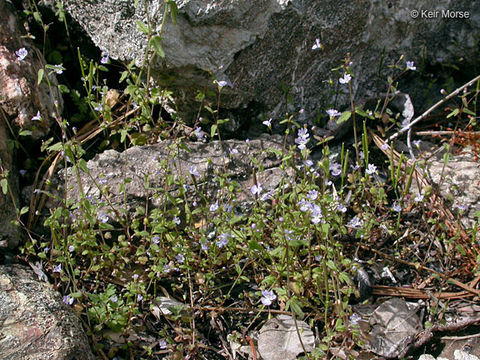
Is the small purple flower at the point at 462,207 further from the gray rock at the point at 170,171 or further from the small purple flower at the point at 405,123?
the gray rock at the point at 170,171

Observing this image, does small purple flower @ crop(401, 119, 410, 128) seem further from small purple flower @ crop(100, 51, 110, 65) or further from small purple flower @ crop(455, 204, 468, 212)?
small purple flower @ crop(100, 51, 110, 65)

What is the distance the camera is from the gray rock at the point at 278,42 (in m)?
3.22

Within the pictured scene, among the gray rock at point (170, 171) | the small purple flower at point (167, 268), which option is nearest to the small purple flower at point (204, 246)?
the small purple flower at point (167, 268)

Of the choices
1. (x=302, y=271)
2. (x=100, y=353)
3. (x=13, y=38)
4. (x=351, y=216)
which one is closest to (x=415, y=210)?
(x=351, y=216)

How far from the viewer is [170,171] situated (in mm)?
3158

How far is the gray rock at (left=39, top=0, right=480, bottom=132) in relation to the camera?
322 cm

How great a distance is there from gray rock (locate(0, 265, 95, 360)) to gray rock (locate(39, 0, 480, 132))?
5.10ft

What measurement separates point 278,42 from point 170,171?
113 centimetres

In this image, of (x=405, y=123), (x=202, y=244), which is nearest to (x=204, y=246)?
(x=202, y=244)

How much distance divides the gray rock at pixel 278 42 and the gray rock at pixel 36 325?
1.56 m

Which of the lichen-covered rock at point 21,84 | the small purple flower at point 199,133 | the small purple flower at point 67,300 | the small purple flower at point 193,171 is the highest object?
the lichen-covered rock at point 21,84

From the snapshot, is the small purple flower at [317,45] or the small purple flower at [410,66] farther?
the small purple flower at [410,66]

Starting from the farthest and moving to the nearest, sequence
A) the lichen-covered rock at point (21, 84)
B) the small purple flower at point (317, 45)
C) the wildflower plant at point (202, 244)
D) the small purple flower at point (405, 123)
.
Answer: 1. the small purple flower at point (405, 123)
2. the lichen-covered rock at point (21, 84)
3. the small purple flower at point (317, 45)
4. the wildflower plant at point (202, 244)

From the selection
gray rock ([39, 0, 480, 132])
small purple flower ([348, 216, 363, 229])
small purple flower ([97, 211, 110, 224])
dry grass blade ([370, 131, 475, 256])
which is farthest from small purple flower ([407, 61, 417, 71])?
small purple flower ([97, 211, 110, 224])
